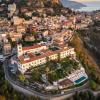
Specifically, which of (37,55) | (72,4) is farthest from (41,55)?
(72,4)

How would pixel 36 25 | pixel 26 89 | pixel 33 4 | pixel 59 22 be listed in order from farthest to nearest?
pixel 33 4
pixel 59 22
pixel 36 25
pixel 26 89

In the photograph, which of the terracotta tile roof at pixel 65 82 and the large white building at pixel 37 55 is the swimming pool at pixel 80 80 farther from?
the large white building at pixel 37 55

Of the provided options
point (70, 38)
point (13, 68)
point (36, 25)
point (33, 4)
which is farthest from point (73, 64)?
point (33, 4)

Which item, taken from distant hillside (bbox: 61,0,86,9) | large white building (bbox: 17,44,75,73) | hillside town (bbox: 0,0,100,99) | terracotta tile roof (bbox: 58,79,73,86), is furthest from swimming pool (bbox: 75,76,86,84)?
distant hillside (bbox: 61,0,86,9)

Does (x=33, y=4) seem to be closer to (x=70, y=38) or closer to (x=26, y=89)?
(x=70, y=38)

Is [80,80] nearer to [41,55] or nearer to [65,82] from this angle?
[65,82]

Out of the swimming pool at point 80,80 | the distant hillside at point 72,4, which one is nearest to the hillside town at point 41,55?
the swimming pool at point 80,80

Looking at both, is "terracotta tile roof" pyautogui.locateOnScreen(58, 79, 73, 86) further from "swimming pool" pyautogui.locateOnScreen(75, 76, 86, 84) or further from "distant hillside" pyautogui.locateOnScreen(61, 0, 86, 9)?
"distant hillside" pyautogui.locateOnScreen(61, 0, 86, 9)

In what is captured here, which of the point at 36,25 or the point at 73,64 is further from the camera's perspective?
the point at 36,25
